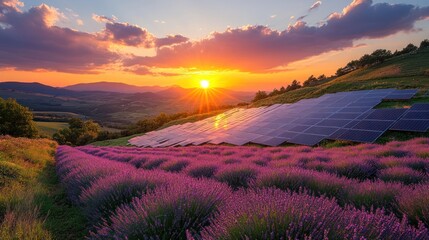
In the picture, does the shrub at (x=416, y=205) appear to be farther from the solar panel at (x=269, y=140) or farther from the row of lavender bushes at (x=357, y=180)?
the solar panel at (x=269, y=140)

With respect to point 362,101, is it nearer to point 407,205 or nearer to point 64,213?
point 407,205

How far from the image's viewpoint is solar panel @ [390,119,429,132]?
45.0 feet

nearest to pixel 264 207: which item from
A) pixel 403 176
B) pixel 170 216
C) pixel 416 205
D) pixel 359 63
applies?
pixel 170 216

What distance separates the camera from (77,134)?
238ft

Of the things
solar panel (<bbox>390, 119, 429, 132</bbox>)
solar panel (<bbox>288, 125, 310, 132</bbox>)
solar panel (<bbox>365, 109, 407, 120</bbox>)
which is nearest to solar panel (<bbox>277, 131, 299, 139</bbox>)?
solar panel (<bbox>288, 125, 310, 132</bbox>)

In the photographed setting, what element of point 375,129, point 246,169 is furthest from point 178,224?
point 375,129

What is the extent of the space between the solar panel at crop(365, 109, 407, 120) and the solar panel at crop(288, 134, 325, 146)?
401 cm

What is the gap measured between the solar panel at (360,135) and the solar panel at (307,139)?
1247mm

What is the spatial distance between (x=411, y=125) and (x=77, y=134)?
76.5 m

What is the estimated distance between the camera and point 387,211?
162 inches

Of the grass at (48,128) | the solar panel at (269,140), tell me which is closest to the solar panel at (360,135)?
the solar panel at (269,140)

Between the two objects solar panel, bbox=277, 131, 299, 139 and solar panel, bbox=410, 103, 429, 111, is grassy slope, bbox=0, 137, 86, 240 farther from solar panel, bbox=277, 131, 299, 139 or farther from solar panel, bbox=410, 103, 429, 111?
solar panel, bbox=410, 103, 429, 111

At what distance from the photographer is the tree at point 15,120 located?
178ft

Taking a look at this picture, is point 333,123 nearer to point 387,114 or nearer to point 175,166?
point 387,114
